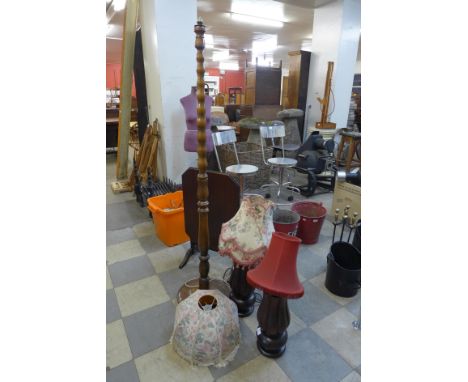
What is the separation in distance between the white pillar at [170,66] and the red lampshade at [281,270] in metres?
2.44

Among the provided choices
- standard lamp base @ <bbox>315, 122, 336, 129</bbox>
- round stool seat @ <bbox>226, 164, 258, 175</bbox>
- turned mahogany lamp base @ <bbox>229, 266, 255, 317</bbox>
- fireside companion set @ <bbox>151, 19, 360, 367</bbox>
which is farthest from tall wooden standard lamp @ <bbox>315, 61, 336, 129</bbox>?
turned mahogany lamp base @ <bbox>229, 266, 255, 317</bbox>

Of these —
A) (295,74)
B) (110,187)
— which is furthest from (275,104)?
(110,187)

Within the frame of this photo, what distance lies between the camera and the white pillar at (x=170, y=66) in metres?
2.87

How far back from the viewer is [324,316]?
1638mm

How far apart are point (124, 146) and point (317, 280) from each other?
313 centimetres

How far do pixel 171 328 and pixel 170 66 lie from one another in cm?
262

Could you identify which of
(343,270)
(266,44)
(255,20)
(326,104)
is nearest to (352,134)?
(326,104)

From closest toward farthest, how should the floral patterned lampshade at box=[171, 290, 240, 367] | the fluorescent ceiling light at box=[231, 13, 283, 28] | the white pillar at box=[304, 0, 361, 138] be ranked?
the floral patterned lampshade at box=[171, 290, 240, 367]
the white pillar at box=[304, 0, 361, 138]
the fluorescent ceiling light at box=[231, 13, 283, 28]

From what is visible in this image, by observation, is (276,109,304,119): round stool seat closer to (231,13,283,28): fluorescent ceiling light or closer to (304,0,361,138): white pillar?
(304,0,361,138): white pillar

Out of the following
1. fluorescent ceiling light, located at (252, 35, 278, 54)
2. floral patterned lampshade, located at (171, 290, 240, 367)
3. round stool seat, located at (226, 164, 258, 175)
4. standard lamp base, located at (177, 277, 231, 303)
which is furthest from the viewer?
fluorescent ceiling light, located at (252, 35, 278, 54)

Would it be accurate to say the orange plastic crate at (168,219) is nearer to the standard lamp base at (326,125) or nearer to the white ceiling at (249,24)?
the standard lamp base at (326,125)

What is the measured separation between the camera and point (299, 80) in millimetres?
4879

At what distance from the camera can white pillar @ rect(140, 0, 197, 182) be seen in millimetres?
2865

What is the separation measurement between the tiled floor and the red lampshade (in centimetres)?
48
